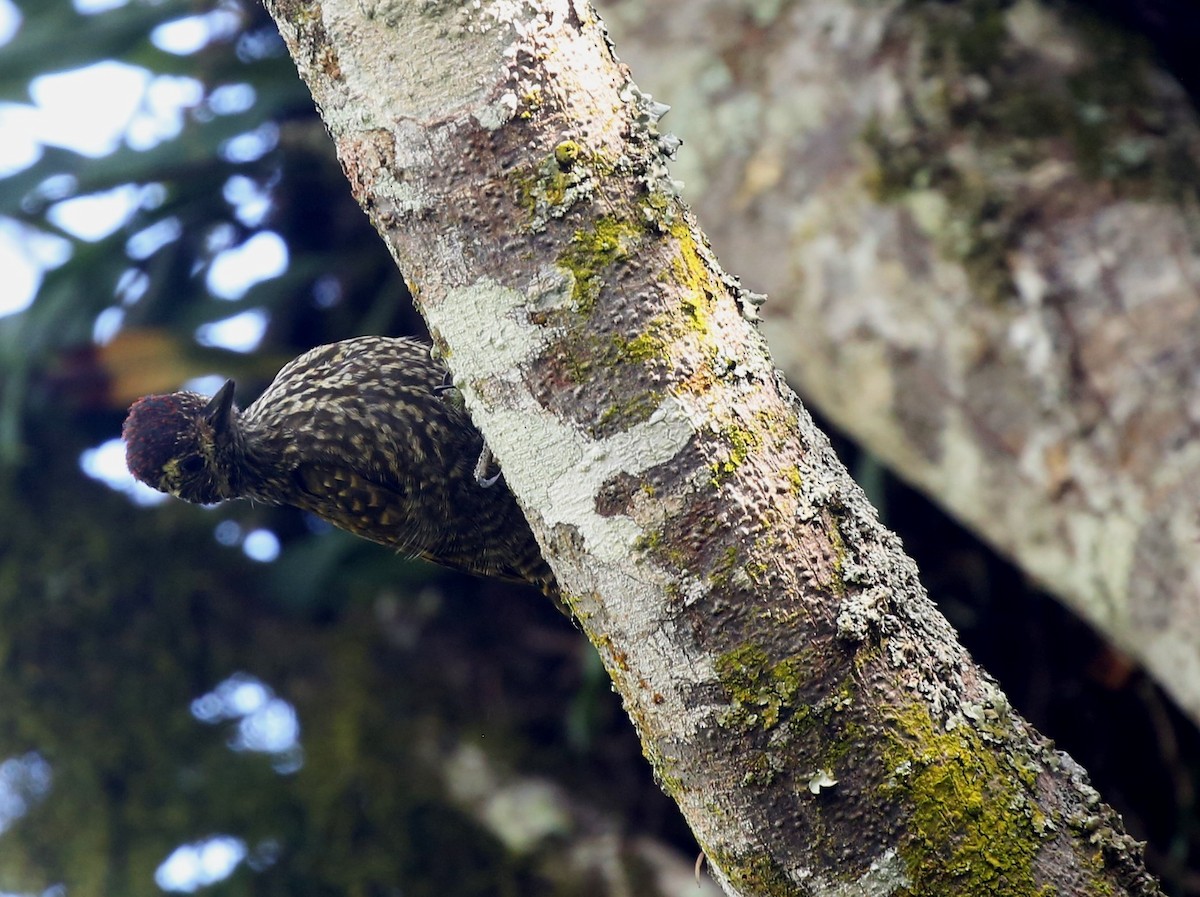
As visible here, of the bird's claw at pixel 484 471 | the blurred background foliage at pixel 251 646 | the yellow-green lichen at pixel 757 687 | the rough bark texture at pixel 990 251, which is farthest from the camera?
the blurred background foliage at pixel 251 646

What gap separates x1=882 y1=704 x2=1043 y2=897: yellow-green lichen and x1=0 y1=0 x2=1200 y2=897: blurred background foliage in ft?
7.10

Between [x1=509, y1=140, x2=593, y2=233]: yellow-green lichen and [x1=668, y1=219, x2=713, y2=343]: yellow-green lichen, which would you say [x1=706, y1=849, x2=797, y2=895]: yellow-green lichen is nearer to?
[x1=668, y1=219, x2=713, y2=343]: yellow-green lichen

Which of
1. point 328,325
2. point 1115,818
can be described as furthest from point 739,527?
point 328,325

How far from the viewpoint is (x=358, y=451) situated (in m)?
2.21

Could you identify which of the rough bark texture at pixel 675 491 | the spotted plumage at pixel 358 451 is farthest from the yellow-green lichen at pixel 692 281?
the spotted plumage at pixel 358 451

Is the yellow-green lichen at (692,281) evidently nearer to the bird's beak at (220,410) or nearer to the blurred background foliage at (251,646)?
the bird's beak at (220,410)

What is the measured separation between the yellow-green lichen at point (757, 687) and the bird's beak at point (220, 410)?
141 cm

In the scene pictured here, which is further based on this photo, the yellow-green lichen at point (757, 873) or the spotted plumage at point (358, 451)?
the spotted plumage at point (358, 451)

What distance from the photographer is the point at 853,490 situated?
3.83ft

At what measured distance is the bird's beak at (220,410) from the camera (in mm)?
2184

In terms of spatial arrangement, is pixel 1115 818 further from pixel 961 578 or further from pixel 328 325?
pixel 328 325

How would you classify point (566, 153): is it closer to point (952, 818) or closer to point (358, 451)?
point (952, 818)

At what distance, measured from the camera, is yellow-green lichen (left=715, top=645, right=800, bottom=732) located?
3.49 ft

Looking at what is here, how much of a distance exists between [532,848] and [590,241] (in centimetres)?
254
